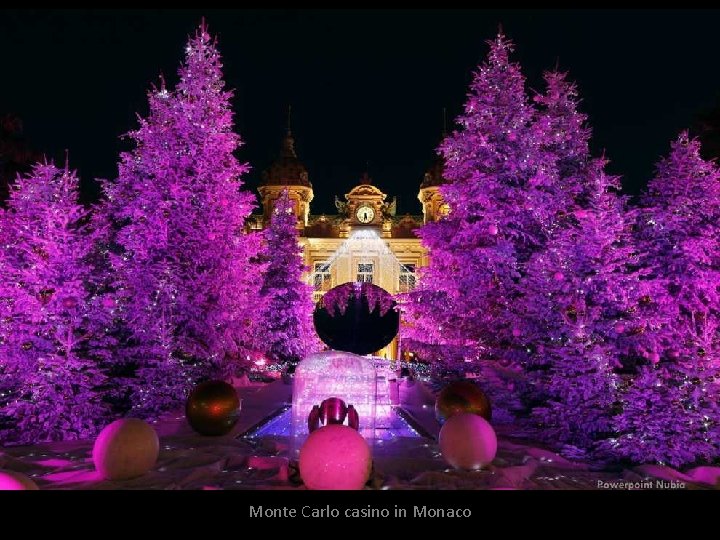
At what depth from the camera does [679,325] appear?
461 inches

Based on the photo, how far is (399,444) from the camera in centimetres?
833

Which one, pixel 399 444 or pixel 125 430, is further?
pixel 399 444

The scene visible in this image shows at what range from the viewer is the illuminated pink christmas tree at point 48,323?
29.9ft

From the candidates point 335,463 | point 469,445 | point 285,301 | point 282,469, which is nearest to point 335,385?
point 282,469

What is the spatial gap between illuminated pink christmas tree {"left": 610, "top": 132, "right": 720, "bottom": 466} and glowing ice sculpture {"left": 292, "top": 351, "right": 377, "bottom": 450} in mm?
3499

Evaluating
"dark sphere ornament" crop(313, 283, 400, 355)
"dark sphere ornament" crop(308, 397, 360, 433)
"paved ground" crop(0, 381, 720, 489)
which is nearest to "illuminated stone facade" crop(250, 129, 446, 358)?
"dark sphere ornament" crop(313, 283, 400, 355)

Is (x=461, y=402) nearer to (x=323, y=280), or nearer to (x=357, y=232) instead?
(x=323, y=280)

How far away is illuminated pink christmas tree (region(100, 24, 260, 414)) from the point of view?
1136cm

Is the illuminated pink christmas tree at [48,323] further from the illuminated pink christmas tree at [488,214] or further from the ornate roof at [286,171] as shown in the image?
the ornate roof at [286,171]

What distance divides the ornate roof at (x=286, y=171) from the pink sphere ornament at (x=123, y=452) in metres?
29.8
